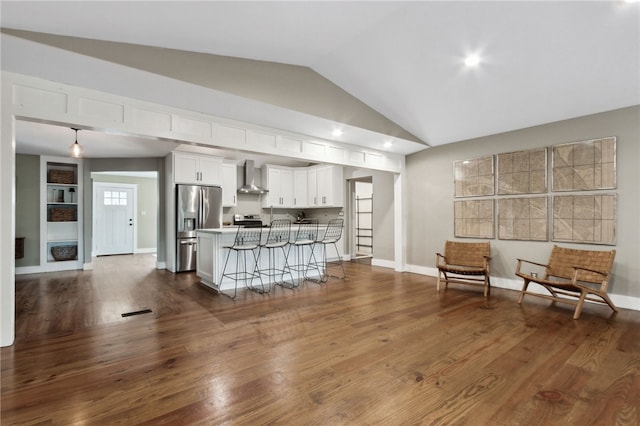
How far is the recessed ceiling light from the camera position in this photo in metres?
3.28

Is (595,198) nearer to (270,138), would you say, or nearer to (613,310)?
(613,310)

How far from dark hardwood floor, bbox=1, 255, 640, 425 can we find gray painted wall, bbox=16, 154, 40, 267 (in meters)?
2.88

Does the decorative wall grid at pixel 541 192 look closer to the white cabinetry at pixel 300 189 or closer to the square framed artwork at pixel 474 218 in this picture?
the square framed artwork at pixel 474 218

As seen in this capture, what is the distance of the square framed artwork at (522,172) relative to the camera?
4.39 metres

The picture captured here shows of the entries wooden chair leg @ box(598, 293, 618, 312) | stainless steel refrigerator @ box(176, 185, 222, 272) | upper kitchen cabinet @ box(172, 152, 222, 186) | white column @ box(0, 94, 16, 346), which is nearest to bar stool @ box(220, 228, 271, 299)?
stainless steel refrigerator @ box(176, 185, 222, 272)

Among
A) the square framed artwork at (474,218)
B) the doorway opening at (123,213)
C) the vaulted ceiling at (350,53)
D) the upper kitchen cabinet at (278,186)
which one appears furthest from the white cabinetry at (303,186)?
the doorway opening at (123,213)

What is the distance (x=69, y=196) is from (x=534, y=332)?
8856mm

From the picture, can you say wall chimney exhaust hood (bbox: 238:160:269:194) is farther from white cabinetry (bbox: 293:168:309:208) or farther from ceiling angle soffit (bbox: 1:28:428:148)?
ceiling angle soffit (bbox: 1:28:428:148)

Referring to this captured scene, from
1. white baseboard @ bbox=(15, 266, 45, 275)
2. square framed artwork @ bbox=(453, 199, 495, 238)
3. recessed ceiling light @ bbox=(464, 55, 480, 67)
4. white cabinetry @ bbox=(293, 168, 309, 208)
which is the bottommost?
white baseboard @ bbox=(15, 266, 45, 275)

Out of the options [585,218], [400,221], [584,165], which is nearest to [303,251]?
[400,221]

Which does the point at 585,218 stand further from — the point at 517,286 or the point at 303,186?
the point at 303,186

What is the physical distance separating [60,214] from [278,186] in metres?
4.87

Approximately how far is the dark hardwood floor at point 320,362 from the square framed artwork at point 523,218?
40.3 inches

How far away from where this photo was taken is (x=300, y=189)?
823cm
